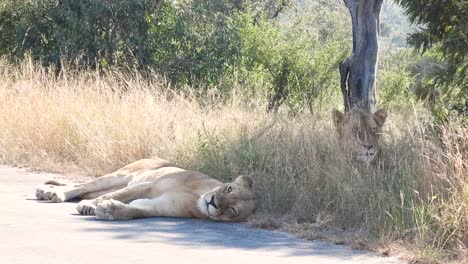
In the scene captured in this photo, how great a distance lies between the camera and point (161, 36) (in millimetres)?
20281

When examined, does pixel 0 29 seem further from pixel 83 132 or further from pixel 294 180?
pixel 294 180

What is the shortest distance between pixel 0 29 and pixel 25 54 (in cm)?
236

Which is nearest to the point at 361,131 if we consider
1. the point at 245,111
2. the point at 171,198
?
the point at 171,198

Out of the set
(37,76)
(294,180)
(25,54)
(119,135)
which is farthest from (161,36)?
(294,180)

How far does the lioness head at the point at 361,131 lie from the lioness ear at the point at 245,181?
46.2 inches

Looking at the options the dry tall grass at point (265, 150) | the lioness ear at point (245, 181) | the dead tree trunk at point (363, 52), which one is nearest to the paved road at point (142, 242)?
the lioness ear at point (245, 181)

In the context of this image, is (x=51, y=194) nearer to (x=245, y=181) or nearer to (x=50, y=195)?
(x=50, y=195)

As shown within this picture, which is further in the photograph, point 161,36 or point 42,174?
point 161,36

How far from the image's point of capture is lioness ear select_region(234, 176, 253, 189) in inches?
387

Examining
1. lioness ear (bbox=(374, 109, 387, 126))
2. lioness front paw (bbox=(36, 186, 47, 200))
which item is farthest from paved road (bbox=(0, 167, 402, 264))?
lioness ear (bbox=(374, 109, 387, 126))

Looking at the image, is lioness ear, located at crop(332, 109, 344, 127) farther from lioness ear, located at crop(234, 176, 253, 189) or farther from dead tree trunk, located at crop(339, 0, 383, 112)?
dead tree trunk, located at crop(339, 0, 383, 112)

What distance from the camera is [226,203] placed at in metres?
9.48

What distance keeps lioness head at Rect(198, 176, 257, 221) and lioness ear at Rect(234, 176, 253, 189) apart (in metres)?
0.13

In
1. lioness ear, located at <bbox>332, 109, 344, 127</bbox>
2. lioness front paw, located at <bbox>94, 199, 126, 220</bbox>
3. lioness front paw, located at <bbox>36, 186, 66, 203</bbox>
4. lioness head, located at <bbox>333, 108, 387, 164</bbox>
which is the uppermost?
lioness ear, located at <bbox>332, 109, 344, 127</bbox>
